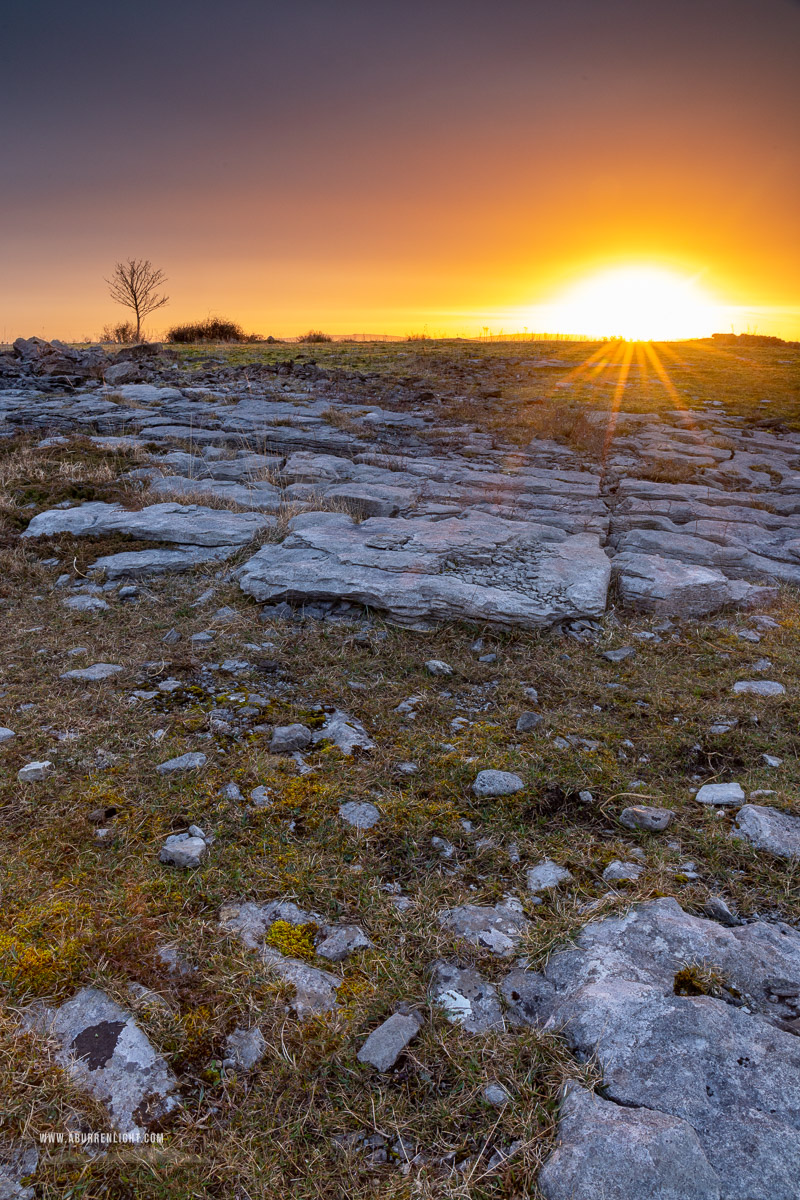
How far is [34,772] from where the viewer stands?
279 cm

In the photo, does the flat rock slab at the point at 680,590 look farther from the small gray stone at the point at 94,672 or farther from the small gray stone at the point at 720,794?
the small gray stone at the point at 94,672

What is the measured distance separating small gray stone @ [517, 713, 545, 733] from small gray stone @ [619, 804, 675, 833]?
2.37ft

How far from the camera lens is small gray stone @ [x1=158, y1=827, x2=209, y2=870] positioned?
2.33 m

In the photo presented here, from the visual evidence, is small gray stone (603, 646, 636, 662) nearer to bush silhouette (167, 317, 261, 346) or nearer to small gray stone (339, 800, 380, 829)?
small gray stone (339, 800, 380, 829)

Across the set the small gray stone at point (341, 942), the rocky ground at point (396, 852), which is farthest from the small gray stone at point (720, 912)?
the small gray stone at point (341, 942)

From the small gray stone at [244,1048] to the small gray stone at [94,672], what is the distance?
2.37 meters

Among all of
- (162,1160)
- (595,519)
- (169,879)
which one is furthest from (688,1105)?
(595,519)

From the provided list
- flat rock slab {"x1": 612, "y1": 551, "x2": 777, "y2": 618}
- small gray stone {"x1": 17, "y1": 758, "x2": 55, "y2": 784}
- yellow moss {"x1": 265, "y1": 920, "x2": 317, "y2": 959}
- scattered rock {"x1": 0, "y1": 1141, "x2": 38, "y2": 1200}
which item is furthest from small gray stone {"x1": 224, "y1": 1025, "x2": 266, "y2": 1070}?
flat rock slab {"x1": 612, "y1": 551, "x2": 777, "y2": 618}

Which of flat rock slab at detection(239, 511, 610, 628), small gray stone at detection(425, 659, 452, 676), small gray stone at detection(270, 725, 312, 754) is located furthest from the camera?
flat rock slab at detection(239, 511, 610, 628)

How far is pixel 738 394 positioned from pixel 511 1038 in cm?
1576

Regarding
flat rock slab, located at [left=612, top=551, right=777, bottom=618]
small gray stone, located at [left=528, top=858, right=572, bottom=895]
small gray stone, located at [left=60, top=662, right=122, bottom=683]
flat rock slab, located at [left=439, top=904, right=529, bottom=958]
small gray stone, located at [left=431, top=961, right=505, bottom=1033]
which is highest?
flat rock slab, located at [left=612, top=551, right=777, bottom=618]

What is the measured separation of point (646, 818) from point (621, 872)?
32 cm

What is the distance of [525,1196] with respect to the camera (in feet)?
4.50

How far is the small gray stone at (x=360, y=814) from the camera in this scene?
8.46 ft
